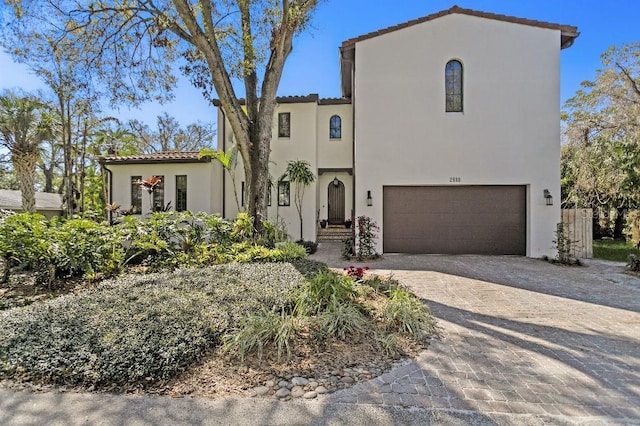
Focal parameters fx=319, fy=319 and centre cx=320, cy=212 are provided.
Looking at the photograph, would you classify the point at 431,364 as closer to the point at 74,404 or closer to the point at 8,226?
the point at 74,404

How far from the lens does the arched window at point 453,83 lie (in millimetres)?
10492

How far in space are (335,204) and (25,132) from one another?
14.7 metres

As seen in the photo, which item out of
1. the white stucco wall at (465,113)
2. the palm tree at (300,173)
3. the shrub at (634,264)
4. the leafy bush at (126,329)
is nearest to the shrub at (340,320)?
the leafy bush at (126,329)

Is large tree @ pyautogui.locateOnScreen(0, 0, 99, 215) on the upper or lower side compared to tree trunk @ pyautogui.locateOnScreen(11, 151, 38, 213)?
upper

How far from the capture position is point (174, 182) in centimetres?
1391

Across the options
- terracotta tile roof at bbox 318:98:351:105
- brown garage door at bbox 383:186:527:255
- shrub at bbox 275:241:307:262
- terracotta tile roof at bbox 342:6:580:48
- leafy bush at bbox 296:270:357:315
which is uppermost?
terracotta tile roof at bbox 342:6:580:48

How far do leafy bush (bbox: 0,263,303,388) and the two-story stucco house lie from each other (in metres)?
6.62

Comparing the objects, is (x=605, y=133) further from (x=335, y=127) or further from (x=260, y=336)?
(x=260, y=336)

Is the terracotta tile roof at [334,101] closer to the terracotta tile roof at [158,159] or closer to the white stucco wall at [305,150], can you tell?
the white stucco wall at [305,150]

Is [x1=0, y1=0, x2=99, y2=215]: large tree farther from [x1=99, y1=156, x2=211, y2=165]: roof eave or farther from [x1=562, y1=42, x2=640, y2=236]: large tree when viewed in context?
[x1=562, y1=42, x2=640, y2=236]: large tree

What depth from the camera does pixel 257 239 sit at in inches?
322

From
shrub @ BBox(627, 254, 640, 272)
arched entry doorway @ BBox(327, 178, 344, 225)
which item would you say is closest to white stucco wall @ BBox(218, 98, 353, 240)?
arched entry doorway @ BBox(327, 178, 344, 225)

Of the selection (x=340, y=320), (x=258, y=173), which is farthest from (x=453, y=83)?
(x=340, y=320)

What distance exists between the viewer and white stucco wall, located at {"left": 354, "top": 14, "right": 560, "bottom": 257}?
33.2 feet
